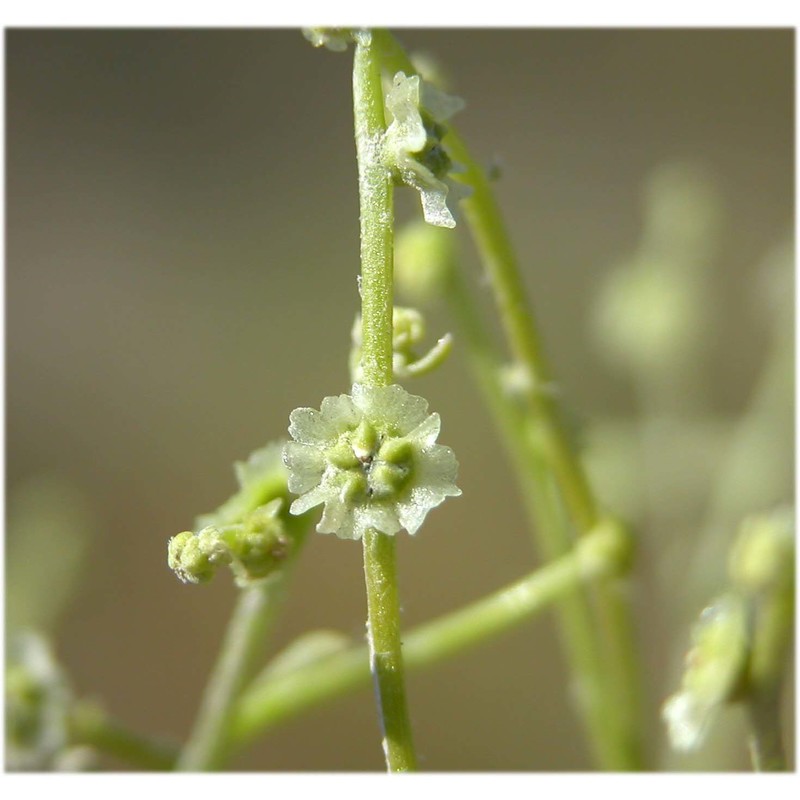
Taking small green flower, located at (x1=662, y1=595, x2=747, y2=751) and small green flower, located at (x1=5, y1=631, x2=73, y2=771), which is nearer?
small green flower, located at (x1=662, y1=595, x2=747, y2=751)

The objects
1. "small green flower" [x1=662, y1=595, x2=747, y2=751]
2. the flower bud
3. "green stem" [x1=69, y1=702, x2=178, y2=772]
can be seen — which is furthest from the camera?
the flower bud

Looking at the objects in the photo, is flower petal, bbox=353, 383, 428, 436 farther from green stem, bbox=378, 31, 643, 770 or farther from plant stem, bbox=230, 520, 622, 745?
plant stem, bbox=230, 520, 622, 745

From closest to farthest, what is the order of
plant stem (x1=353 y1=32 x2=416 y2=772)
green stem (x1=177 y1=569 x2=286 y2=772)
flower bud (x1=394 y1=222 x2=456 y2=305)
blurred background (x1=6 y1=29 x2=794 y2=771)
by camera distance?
plant stem (x1=353 y1=32 x2=416 y2=772), green stem (x1=177 y1=569 x2=286 y2=772), flower bud (x1=394 y1=222 x2=456 y2=305), blurred background (x1=6 y1=29 x2=794 y2=771)

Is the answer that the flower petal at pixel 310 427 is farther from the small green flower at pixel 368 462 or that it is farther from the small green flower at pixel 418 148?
the small green flower at pixel 418 148

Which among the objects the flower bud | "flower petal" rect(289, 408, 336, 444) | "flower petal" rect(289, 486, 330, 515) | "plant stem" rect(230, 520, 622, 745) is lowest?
"plant stem" rect(230, 520, 622, 745)

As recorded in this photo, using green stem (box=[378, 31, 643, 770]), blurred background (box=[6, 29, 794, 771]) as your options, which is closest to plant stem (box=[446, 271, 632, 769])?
green stem (box=[378, 31, 643, 770])

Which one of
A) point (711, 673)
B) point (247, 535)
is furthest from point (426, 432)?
point (711, 673)
